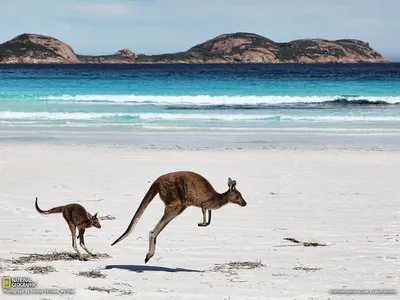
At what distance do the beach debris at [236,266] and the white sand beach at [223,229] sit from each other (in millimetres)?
38

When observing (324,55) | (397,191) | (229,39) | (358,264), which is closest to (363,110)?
(397,191)

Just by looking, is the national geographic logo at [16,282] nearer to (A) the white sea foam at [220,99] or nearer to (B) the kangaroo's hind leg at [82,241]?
(B) the kangaroo's hind leg at [82,241]

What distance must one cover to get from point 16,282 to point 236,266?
1.98 meters

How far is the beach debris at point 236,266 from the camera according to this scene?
6707mm

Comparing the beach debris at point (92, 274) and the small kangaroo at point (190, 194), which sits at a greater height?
the small kangaroo at point (190, 194)

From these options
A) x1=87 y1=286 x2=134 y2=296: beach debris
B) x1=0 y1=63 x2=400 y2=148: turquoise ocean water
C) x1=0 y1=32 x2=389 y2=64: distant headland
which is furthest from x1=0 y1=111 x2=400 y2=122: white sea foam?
x1=0 y1=32 x2=389 y2=64: distant headland

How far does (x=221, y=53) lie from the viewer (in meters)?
183

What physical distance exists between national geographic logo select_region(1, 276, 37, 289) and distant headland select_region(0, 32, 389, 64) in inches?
6245

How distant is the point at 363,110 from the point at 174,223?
27.4m

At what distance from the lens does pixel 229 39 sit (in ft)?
648

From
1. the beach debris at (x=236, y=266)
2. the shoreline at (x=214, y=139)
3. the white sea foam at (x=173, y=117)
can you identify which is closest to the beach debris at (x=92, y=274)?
the beach debris at (x=236, y=266)

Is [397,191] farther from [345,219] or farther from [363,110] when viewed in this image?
[363,110]

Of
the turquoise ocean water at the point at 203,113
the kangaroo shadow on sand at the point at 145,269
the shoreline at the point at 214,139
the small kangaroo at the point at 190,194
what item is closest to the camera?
the small kangaroo at the point at 190,194

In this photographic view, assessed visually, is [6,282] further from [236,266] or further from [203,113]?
[203,113]
